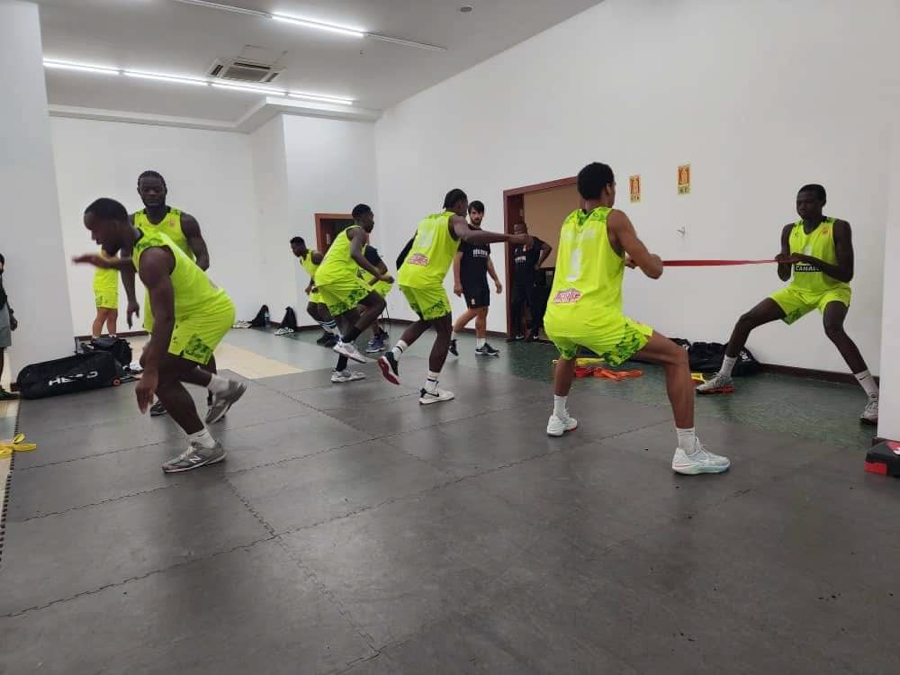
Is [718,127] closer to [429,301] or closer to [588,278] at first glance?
[429,301]

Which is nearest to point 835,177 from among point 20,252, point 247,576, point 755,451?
point 755,451

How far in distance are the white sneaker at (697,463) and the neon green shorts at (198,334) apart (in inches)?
101

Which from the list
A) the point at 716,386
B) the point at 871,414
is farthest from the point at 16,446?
Result: the point at 871,414

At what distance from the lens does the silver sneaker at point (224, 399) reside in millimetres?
3942

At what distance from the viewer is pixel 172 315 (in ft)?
9.34

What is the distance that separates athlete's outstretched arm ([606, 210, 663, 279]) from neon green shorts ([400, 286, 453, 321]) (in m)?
1.89

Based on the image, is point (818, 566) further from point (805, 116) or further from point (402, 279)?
point (805, 116)

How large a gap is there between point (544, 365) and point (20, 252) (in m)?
5.49

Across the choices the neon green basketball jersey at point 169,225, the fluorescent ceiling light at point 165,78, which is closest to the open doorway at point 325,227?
the fluorescent ceiling light at point 165,78

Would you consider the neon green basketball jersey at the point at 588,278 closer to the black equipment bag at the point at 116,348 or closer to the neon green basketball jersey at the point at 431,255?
the neon green basketball jersey at the point at 431,255

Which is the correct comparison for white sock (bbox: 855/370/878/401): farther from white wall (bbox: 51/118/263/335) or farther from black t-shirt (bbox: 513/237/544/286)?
white wall (bbox: 51/118/263/335)

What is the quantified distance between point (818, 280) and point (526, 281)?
4.32 meters

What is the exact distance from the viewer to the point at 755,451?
3.24 meters

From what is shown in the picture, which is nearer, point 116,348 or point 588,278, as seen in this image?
point 588,278
